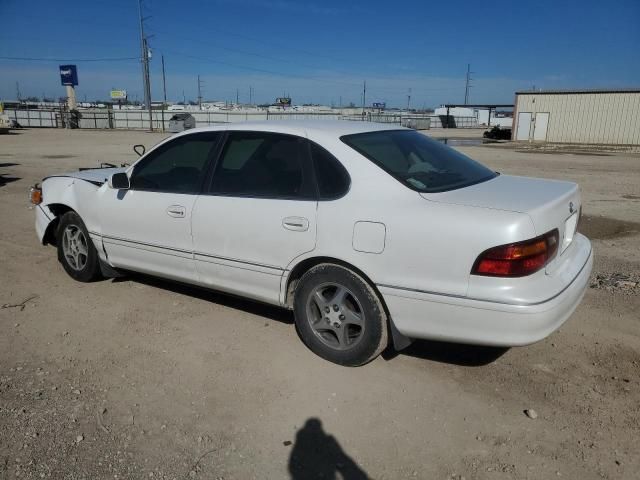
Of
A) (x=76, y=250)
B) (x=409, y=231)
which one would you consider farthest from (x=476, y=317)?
(x=76, y=250)

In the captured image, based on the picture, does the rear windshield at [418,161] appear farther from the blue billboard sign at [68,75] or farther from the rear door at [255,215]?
the blue billboard sign at [68,75]

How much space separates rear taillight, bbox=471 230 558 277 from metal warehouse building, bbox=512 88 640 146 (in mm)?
35326

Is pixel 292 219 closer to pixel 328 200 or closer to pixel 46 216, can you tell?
pixel 328 200

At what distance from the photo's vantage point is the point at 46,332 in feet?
13.3

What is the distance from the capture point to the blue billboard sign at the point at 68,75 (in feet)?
194

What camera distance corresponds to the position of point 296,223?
11.3 ft

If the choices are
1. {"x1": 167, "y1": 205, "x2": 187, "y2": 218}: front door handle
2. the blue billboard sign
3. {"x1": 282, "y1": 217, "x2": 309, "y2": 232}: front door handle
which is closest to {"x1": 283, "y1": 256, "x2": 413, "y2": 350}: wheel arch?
{"x1": 282, "y1": 217, "x2": 309, "y2": 232}: front door handle

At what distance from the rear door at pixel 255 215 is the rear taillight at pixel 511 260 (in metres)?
1.07

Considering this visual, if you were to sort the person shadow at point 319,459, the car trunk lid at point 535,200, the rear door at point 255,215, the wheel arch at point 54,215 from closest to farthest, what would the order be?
the person shadow at point 319,459 < the car trunk lid at point 535,200 < the rear door at point 255,215 < the wheel arch at point 54,215

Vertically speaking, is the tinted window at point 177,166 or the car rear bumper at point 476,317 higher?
the tinted window at point 177,166

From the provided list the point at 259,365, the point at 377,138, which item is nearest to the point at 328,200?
the point at 377,138

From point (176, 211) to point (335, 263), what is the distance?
1434mm

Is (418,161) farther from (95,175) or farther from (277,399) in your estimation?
(95,175)

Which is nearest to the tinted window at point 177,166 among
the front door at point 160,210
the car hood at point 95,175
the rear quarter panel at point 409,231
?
the front door at point 160,210
